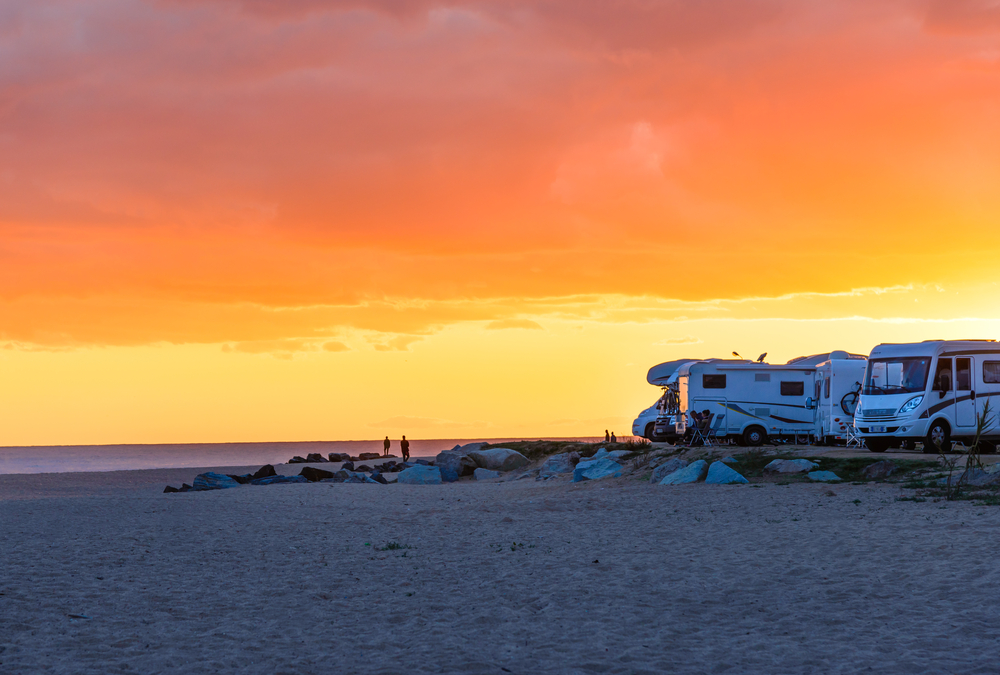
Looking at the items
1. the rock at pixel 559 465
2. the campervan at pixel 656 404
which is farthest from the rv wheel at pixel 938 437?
the campervan at pixel 656 404

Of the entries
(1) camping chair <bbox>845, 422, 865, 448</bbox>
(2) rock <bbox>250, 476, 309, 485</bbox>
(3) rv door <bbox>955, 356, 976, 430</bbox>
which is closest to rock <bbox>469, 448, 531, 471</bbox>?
(2) rock <bbox>250, 476, 309, 485</bbox>

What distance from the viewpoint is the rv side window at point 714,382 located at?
3444 cm

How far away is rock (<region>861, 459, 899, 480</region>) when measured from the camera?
2233 centimetres

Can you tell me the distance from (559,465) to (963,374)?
15426 millimetres

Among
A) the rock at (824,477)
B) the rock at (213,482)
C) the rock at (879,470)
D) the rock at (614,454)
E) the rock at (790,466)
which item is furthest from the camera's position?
the rock at (614,454)

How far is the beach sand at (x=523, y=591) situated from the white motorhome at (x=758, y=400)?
555 inches

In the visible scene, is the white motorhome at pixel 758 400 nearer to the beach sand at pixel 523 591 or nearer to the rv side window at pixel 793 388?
the rv side window at pixel 793 388

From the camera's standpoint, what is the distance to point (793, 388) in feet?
112

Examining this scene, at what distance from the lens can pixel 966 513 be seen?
15891mm

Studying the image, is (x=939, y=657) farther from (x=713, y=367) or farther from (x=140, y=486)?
(x=140, y=486)

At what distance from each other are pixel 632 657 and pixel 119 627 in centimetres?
542

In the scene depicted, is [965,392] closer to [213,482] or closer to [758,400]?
[758,400]

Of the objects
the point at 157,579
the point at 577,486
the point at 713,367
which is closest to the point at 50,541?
the point at 157,579

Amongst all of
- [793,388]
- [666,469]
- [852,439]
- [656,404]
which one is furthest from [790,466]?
[656,404]
